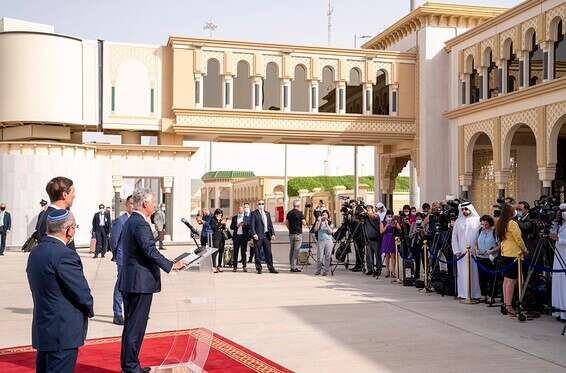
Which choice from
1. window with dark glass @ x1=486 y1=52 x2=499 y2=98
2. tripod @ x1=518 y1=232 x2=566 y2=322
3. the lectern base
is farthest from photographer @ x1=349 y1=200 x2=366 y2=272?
window with dark glass @ x1=486 y1=52 x2=499 y2=98

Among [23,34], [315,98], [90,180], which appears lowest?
[90,180]

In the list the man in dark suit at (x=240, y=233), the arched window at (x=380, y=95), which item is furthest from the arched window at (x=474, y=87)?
the man in dark suit at (x=240, y=233)

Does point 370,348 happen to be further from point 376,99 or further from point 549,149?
point 376,99

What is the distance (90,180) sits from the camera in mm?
25141

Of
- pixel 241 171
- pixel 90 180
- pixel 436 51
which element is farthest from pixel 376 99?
pixel 241 171

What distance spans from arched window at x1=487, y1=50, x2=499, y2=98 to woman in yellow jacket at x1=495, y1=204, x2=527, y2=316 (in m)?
16.2

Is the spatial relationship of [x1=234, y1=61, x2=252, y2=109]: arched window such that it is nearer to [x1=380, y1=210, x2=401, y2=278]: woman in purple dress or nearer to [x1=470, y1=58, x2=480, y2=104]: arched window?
[x1=470, y1=58, x2=480, y2=104]: arched window

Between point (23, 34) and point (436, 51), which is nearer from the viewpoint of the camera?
point (23, 34)

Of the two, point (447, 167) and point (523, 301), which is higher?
point (447, 167)

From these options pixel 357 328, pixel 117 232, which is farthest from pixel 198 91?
pixel 357 328

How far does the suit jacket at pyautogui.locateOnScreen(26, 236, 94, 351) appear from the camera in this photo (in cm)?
435

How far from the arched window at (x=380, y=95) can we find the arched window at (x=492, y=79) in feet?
15.0

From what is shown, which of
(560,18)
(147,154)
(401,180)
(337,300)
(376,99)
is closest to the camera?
(337,300)

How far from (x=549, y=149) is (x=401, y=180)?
4739 cm
